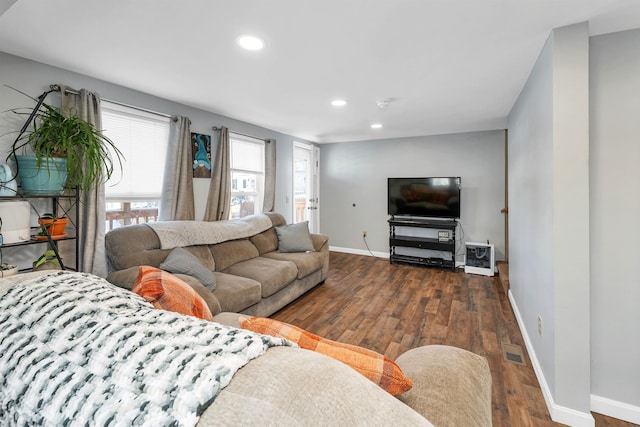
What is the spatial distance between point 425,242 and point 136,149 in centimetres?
430

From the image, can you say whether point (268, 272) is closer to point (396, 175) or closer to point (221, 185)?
point (221, 185)

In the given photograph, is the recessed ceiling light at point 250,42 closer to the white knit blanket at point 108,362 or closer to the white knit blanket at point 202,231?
the white knit blanket at point 108,362

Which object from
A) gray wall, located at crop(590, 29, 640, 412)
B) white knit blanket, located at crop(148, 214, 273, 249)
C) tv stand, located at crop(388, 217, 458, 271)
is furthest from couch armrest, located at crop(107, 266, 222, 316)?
tv stand, located at crop(388, 217, 458, 271)

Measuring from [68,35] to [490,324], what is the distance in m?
4.16

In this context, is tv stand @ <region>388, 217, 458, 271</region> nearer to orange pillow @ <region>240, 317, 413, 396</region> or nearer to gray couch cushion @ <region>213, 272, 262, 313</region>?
gray couch cushion @ <region>213, 272, 262, 313</region>

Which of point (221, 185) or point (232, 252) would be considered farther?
point (221, 185)

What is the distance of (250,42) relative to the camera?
1.91 metres

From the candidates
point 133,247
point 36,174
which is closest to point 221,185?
point 133,247

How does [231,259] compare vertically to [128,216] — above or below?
below

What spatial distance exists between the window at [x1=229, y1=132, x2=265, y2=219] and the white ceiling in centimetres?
110

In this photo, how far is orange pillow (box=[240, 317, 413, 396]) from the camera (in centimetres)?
77

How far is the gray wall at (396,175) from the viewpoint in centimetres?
479

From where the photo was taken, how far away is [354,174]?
6004 millimetres

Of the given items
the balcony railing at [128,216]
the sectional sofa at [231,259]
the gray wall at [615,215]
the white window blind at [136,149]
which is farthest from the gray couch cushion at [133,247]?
the gray wall at [615,215]
